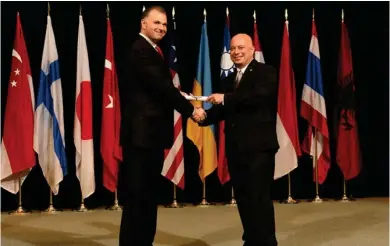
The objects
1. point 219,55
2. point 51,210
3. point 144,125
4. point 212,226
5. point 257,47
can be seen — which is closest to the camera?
point 144,125

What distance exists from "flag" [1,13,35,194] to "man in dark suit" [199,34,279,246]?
8.38 ft

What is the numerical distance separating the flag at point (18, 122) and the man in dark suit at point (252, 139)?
2555mm

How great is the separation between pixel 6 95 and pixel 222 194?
2.32 metres

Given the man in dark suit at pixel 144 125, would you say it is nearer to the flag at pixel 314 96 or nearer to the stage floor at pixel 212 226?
the stage floor at pixel 212 226

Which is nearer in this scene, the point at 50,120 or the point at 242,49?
the point at 242,49

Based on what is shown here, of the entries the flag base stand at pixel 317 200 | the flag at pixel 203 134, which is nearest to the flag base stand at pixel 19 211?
the flag at pixel 203 134

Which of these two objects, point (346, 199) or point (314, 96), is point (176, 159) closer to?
point (314, 96)

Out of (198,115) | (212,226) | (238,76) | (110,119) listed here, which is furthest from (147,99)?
(110,119)

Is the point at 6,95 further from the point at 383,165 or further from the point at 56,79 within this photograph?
the point at 383,165

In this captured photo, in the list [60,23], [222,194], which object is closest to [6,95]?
[60,23]

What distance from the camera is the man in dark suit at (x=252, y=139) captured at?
10.1 feet

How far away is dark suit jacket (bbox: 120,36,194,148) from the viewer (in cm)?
301

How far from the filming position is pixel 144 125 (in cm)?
301

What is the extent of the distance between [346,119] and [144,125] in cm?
331
